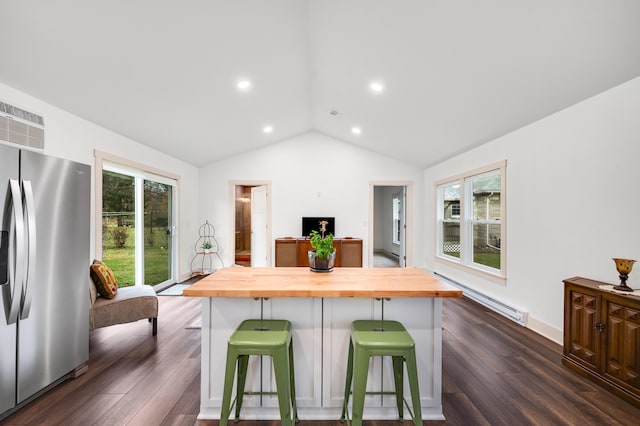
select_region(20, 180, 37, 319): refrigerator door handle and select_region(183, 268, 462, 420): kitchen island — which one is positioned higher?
select_region(20, 180, 37, 319): refrigerator door handle

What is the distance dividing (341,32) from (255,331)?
2764 mm

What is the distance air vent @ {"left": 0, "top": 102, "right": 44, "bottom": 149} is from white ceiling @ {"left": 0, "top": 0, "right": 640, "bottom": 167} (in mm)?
248

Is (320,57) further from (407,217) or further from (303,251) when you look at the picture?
(407,217)

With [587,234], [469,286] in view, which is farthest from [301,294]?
[469,286]

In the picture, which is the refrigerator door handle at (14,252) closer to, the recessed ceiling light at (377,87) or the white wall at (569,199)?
the recessed ceiling light at (377,87)

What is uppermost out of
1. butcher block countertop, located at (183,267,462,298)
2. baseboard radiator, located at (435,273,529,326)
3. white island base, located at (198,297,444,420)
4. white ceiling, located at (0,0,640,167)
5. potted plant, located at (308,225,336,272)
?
white ceiling, located at (0,0,640,167)

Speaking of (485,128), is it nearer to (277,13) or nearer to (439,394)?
(277,13)

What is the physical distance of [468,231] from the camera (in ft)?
15.2

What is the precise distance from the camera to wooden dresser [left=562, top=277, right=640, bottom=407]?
193 centimetres

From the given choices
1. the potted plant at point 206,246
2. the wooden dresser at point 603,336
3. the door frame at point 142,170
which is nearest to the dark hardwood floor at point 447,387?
the wooden dresser at point 603,336

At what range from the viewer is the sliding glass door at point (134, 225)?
12.5 ft

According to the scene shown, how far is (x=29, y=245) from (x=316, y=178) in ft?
16.0

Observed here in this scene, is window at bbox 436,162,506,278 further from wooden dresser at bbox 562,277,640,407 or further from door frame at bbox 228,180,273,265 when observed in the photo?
door frame at bbox 228,180,273,265

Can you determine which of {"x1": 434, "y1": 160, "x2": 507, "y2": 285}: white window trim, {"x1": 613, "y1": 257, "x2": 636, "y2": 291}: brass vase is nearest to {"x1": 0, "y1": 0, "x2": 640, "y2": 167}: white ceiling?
{"x1": 434, "y1": 160, "x2": 507, "y2": 285}: white window trim
